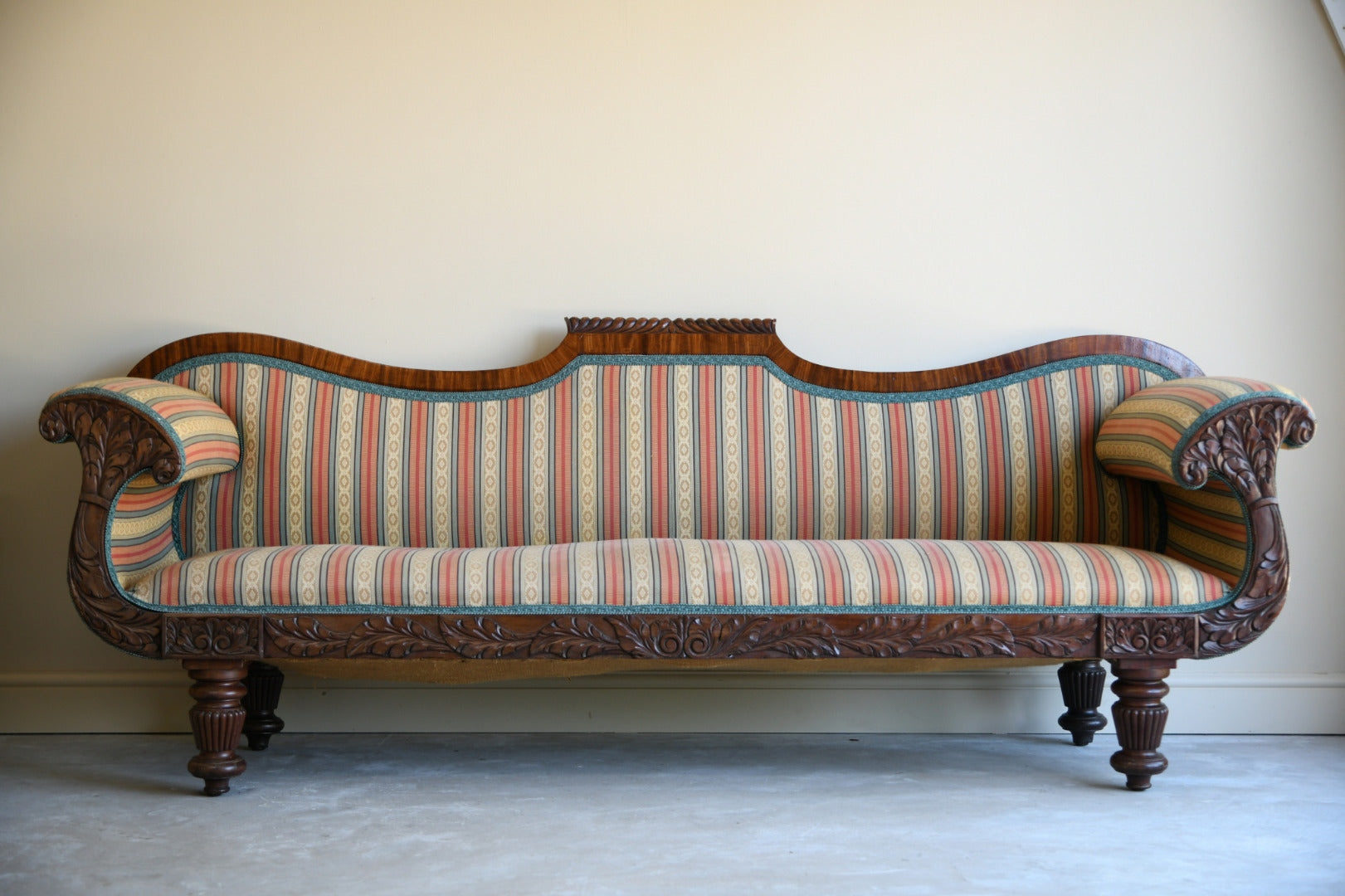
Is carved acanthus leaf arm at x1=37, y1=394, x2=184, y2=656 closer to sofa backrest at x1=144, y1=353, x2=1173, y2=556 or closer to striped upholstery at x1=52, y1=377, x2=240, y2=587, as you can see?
striped upholstery at x1=52, y1=377, x2=240, y2=587

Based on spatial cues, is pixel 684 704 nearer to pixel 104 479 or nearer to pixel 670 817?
pixel 670 817

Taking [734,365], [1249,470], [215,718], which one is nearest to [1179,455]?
[1249,470]

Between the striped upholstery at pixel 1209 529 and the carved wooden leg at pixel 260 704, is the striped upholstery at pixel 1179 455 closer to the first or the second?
the striped upholstery at pixel 1209 529

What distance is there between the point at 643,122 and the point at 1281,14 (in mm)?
1665

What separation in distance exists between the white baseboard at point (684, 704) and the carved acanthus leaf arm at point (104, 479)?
63cm

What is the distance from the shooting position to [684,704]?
2383 mm

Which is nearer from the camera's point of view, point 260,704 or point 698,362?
point 260,704

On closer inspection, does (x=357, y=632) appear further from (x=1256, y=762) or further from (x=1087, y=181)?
(x=1087, y=181)

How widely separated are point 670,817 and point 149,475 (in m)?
1.18

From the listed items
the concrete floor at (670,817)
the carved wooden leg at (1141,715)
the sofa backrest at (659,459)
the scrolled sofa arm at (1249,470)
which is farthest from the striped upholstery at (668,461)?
the concrete floor at (670,817)

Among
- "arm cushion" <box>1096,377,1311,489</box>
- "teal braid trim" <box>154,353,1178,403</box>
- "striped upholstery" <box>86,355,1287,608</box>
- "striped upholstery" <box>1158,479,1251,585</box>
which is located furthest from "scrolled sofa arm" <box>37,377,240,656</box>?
"striped upholstery" <box>1158,479,1251,585</box>

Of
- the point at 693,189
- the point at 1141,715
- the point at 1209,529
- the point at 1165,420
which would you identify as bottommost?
the point at 1141,715

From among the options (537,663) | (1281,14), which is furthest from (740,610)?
(1281,14)

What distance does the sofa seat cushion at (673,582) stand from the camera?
1.76m
